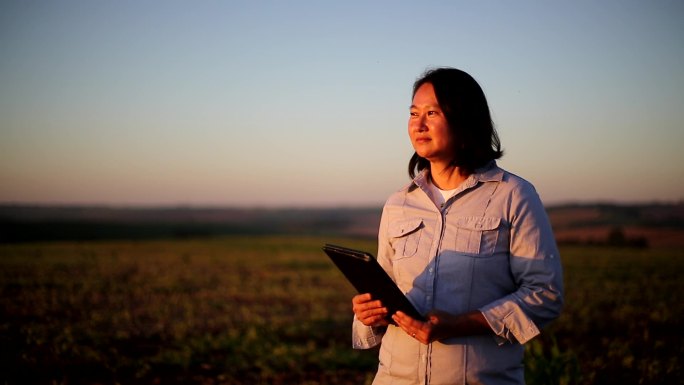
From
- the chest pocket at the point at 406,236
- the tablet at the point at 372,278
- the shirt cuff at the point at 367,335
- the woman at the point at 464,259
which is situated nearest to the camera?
the tablet at the point at 372,278

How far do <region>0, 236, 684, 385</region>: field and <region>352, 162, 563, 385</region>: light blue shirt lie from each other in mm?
3362

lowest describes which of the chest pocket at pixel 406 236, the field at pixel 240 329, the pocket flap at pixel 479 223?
the field at pixel 240 329

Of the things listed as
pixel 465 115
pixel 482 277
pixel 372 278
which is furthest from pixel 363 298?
pixel 465 115

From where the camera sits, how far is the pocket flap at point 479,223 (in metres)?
2.03

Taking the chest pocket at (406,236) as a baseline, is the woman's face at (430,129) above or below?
above

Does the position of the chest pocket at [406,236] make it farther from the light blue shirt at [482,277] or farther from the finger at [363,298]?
the finger at [363,298]

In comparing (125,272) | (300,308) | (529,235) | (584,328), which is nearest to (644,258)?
(584,328)

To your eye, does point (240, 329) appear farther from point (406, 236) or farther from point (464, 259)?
point (464, 259)

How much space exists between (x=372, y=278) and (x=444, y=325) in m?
0.31

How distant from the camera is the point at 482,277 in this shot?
6.68 feet

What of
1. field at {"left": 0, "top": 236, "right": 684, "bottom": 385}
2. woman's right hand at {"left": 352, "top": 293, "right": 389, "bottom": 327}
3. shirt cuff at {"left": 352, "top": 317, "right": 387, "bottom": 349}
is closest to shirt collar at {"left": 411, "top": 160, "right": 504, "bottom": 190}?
woman's right hand at {"left": 352, "top": 293, "right": 389, "bottom": 327}

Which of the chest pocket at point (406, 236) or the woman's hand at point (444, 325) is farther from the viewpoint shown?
the chest pocket at point (406, 236)

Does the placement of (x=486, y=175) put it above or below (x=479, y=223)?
above

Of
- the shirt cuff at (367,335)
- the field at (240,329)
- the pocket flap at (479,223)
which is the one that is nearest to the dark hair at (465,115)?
the pocket flap at (479,223)
